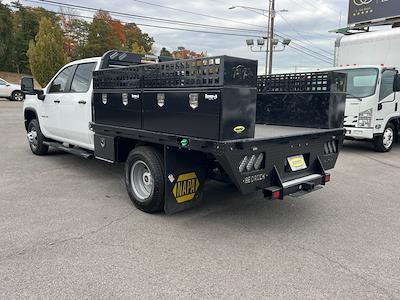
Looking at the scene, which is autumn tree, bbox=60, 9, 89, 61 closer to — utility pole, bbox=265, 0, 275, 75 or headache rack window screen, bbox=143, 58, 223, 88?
utility pole, bbox=265, 0, 275, 75

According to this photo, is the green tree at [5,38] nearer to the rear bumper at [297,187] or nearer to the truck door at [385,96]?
the truck door at [385,96]

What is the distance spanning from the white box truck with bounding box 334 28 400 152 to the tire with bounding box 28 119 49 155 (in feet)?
24.1

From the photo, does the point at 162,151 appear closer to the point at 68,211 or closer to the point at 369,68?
the point at 68,211

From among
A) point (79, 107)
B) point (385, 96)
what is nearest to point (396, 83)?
point (385, 96)

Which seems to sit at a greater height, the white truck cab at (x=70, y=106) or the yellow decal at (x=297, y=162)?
the white truck cab at (x=70, y=106)

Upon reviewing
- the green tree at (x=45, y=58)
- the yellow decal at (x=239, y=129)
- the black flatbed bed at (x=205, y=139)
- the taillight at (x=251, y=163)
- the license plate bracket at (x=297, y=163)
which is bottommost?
the license plate bracket at (x=297, y=163)

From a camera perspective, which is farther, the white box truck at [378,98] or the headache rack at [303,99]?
the white box truck at [378,98]

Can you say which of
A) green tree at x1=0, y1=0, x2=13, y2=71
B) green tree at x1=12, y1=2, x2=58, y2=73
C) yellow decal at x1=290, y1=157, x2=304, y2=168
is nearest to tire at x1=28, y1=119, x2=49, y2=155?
yellow decal at x1=290, y1=157, x2=304, y2=168

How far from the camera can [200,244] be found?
3.72 meters

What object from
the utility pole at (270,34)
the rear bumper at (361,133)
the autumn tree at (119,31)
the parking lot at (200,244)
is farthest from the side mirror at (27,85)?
the autumn tree at (119,31)

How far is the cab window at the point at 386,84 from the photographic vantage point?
8.97m

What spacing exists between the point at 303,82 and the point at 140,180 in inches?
107

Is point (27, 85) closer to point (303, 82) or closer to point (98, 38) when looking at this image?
point (303, 82)

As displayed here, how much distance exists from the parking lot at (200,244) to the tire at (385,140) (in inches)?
143
